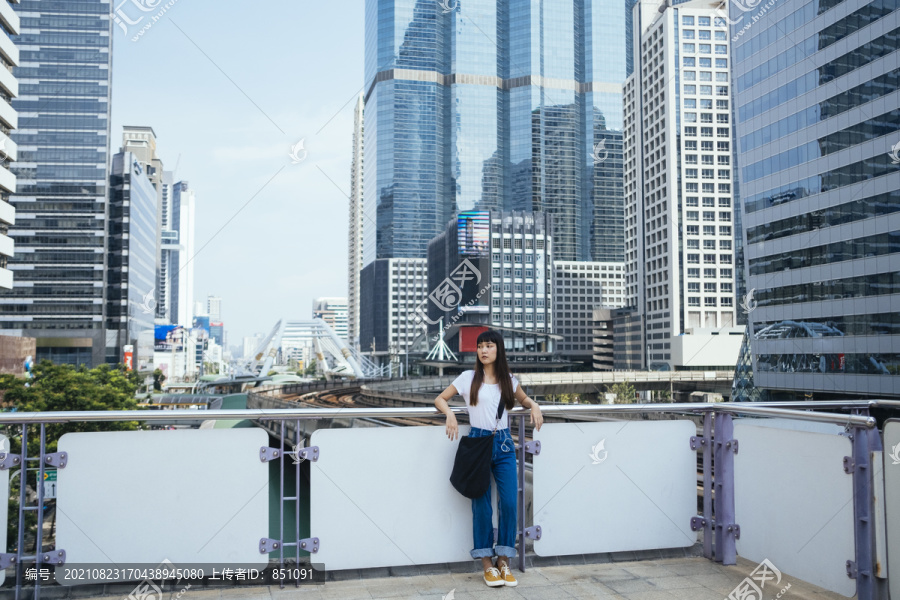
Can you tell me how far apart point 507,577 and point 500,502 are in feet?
1.89

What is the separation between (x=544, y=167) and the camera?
611 feet

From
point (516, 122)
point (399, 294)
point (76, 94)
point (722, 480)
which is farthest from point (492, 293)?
point (722, 480)

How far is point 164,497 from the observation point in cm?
534

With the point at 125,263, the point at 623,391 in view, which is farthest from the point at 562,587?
the point at 125,263

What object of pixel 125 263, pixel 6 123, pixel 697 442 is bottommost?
pixel 697 442

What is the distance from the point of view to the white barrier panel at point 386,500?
18.4 feet

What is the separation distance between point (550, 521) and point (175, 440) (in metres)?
3.11

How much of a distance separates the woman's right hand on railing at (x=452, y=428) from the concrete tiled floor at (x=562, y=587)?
113cm

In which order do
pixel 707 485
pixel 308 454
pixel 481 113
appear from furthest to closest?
pixel 481 113
pixel 707 485
pixel 308 454

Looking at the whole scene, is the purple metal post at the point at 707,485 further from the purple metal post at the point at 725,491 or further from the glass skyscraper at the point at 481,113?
the glass skyscraper at the point at 481,113

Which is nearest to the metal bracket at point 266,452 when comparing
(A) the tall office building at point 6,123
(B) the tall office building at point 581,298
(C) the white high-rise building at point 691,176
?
(A) the tall office building at point 6,123

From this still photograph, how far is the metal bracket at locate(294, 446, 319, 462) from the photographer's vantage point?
5.47 m

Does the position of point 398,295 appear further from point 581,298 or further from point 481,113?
point 481,113

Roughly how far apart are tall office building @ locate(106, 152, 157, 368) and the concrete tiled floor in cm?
11412
